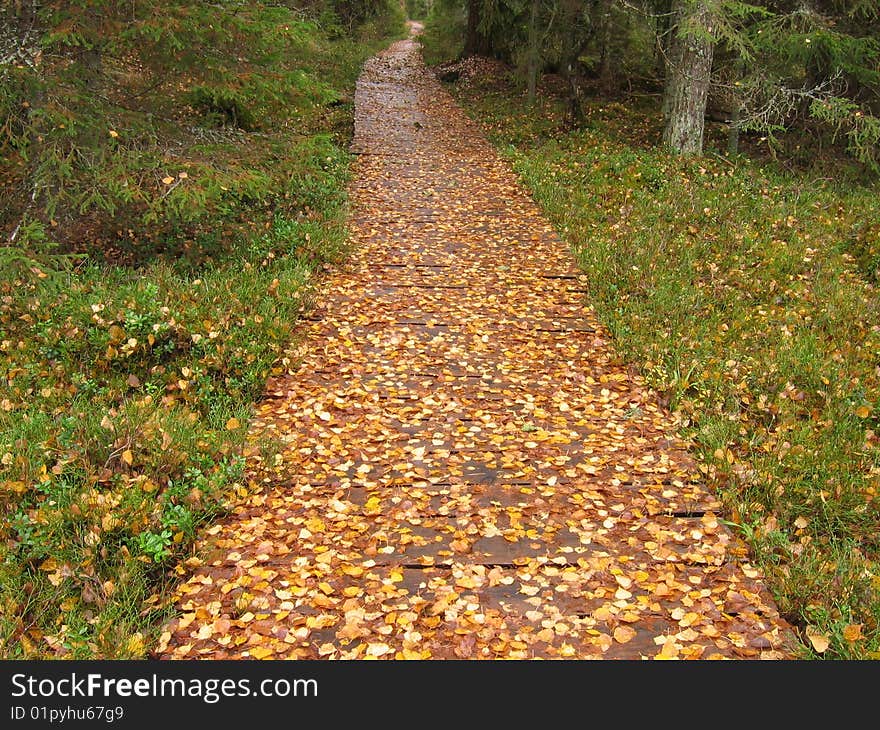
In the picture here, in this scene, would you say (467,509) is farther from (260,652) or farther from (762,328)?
(762,328)

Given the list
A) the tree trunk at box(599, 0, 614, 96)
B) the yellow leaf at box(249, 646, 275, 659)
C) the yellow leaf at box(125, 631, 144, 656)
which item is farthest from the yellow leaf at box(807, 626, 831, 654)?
the tree trunk at box(599, 0, 614, 96)

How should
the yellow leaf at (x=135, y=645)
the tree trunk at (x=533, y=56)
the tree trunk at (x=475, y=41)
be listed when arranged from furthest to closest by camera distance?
the tree trunk at (x=475, y=41), the tree trunk at (x=533, y=56), the yellow leaf at (x=135, y=645)

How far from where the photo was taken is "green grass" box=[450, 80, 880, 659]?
453cm

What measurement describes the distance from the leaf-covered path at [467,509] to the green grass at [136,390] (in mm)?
319

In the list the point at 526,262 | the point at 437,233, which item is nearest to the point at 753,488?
the point at 526,262

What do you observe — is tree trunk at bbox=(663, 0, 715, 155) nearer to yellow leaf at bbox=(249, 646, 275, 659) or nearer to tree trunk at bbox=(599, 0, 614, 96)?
tree trunk at bbox=(599, 0, 614, 96)

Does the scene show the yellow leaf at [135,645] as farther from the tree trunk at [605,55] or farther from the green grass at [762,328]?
the tree trunk at [605,55]

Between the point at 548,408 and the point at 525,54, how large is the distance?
59.7 ft

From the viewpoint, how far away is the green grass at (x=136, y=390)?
13.2 feet

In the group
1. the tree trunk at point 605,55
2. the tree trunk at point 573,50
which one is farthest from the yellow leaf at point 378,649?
the tree trunk at point 605,55

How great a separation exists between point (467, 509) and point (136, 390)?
3.57 metres

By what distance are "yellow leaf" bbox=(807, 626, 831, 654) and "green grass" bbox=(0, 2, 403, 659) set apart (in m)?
3.75

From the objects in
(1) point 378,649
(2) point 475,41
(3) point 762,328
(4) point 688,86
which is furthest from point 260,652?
(2) point 475,41

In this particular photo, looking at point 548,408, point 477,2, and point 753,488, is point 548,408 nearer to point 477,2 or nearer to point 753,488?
point 753,488
